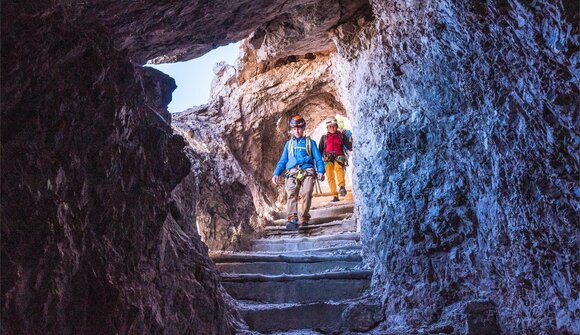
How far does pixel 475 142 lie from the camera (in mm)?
3125

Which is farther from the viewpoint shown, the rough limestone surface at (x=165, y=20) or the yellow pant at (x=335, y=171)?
the yellow pant at (x=335, y=171)

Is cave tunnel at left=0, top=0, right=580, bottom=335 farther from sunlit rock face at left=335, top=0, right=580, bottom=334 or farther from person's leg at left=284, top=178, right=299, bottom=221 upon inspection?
person's leg at left=284, top=178, right=299, bottom=221

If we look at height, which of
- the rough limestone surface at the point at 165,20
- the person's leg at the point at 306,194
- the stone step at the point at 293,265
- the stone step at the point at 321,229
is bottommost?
the stone step at the point at 293,265

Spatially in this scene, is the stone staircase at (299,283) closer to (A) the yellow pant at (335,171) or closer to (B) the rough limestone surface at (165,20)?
(B) the rough limestone surface at (165,20)

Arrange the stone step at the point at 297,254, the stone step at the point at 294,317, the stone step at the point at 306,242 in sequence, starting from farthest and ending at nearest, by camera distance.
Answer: the stone step at the point at 306,242
the stone step at the point at 297,254
the stone step at the point at 294,317

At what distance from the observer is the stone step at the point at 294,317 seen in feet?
14.8

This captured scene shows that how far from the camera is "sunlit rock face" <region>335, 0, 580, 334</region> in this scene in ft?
7.02

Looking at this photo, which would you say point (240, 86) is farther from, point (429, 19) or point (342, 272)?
point (429, 19)

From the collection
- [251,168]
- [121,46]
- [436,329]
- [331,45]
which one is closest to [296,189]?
[251,168]

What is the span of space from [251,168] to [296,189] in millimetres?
1824

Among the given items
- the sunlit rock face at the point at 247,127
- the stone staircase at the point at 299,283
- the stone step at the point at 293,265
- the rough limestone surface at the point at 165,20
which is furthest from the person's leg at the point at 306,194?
the rough limestone surface at the point at 165,20

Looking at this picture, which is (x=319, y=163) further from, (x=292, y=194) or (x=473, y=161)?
(x=473, y=161)

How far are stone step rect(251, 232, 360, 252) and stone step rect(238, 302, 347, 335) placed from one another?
1980 mm

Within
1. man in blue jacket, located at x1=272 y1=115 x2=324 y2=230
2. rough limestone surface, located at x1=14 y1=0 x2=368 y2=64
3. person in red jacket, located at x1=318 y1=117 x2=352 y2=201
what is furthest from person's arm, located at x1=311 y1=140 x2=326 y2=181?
rough limestone surface, located at x1=14 y1=0 x2=368 y2=64
